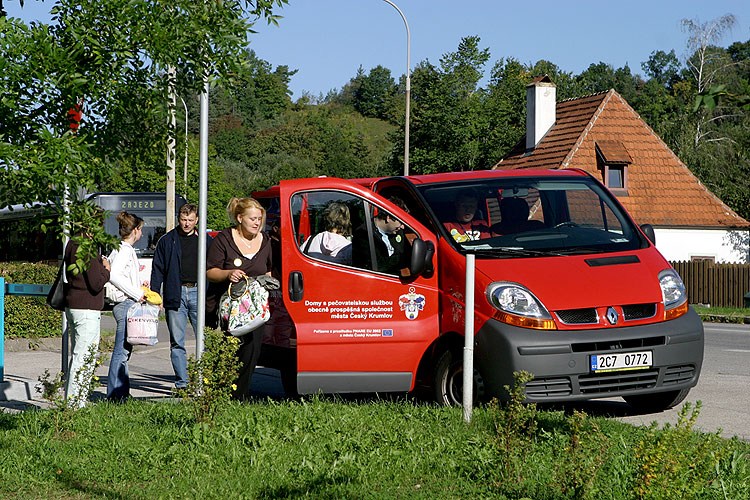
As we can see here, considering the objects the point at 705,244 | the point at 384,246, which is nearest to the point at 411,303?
the point at 384,246

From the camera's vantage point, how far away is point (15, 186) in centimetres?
527

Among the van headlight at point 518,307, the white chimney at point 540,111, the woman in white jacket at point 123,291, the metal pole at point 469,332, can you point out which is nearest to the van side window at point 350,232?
the van headlight at point 518,307

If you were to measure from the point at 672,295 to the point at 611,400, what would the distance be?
1.96m

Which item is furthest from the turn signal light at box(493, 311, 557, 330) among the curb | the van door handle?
the curb

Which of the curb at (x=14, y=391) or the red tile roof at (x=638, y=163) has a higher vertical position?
the red tile roof at (x=638, y=163)

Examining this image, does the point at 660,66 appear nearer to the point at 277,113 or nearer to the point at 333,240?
the point at 277,113

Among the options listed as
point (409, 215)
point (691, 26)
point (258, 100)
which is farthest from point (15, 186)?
point (258, 100)

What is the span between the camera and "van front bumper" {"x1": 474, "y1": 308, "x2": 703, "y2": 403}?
7383mm

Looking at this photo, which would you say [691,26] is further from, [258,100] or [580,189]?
[258,100]

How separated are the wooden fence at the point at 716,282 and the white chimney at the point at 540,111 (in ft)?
30.7

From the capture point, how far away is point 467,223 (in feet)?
28.0

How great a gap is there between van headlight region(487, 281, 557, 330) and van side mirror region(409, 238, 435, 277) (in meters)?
0.67

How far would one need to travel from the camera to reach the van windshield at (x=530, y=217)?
329 inches

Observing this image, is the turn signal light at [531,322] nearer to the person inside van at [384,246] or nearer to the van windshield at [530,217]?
the van windshield at [530,217]
